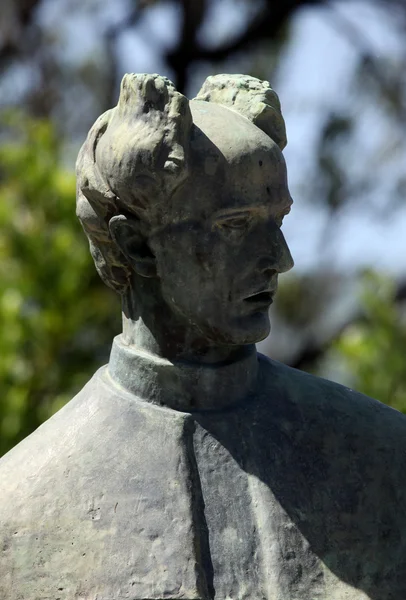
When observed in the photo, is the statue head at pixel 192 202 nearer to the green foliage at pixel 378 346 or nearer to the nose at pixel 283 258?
the nose at pixel 283 258

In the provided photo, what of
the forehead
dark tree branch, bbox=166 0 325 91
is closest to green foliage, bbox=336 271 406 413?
dark tree branch, bbox=166 0 325 91

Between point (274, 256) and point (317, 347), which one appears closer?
point (274, 256)

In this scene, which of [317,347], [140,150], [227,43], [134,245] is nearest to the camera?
[140,150]

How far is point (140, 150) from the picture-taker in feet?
6.91

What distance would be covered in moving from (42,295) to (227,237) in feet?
13.8

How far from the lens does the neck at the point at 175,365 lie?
2.26 metres

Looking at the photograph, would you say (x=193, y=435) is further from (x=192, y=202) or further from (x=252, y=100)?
(x=252, y=100)

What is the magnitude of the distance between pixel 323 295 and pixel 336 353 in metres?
0.77

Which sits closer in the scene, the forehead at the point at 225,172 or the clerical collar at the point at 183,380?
the forehead at the point at 225,172

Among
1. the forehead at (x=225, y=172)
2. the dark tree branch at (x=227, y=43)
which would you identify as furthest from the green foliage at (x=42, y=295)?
the forehead at (x=225, y=172)

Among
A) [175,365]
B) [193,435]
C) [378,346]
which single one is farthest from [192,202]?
[378,346]

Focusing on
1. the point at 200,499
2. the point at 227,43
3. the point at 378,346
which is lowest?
the point at 378,346

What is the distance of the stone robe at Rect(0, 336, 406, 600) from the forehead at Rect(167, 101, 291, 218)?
1.06ft

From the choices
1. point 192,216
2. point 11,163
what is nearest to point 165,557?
point 192,216
